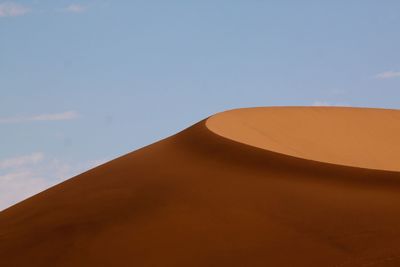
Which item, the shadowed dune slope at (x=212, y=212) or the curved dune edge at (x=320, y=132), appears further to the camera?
the curved dune edge at (x=320, y=132)

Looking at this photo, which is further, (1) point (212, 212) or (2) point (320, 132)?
(2) point (320, 132)

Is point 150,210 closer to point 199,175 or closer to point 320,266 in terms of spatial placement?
point 199,175

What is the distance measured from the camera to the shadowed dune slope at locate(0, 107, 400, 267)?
10430 mm

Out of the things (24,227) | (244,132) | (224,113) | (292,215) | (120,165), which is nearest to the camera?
(292,215)

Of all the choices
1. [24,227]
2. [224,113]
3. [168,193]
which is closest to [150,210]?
A: [168,193]

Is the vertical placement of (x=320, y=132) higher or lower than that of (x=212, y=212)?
lower

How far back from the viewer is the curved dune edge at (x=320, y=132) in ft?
60.0

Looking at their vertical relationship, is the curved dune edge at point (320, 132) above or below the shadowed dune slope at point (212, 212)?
below

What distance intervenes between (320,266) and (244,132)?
9.25m

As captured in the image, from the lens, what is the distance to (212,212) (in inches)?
479

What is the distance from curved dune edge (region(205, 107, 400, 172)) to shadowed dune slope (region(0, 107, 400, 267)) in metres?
0.24

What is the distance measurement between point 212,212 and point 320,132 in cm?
1004

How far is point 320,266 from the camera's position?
A: 955 cm

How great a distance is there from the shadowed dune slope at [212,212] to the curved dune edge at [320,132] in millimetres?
237
